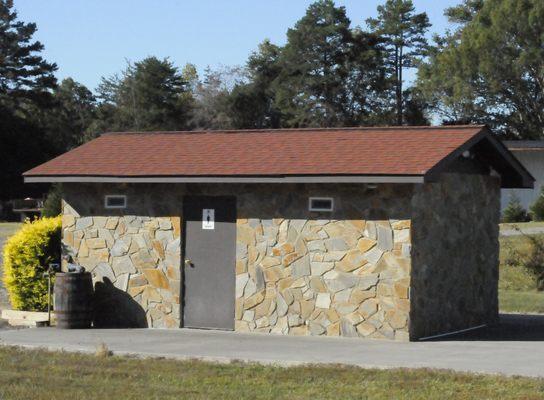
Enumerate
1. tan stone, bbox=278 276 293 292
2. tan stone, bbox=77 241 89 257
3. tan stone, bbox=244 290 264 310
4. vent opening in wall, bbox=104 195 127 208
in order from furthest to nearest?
tan stone, bbox=77 241 89 257 < vent opening in wall, bbox=104 195 127 208 < tan stone, bbox=244 290 264 310 < tan stone, bbox=278 276 293 292

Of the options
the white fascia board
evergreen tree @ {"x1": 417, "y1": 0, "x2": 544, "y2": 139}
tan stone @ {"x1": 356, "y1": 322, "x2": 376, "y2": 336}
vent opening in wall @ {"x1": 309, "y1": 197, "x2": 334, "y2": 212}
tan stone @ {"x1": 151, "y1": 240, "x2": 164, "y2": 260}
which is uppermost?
evergreen tree @ {"x1": 417, "y1": 0, "x2": 544, "y2": 139}

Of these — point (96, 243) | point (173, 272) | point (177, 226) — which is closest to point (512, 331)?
point (173, 272)

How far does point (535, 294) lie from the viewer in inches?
997

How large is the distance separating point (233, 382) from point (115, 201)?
24.1 ft

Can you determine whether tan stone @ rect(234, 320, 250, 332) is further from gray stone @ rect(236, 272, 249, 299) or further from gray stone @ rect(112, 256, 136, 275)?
gray stone @ rect(112, 256, 136, 275)

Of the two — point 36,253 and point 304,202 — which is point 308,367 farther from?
point 36,253

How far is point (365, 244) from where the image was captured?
16922 millimetres

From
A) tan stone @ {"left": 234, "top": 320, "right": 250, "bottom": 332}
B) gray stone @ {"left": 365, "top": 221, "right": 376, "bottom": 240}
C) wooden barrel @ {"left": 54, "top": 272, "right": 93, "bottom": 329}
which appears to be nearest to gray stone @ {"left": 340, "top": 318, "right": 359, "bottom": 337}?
gray stone @ {"left": 365, "top": 221, "right": 376, "bottom": 240}

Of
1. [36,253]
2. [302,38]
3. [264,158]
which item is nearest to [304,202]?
[264,158]

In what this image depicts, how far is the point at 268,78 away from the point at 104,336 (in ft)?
217

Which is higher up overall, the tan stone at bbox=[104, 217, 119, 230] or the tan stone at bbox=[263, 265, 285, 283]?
the tan stone at bbox=[104, 217, 119, 230]

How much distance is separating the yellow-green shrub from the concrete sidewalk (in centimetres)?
156

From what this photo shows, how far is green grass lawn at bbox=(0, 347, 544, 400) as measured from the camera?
11.6 meters

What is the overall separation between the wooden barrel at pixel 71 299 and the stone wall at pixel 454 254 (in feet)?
18.5
